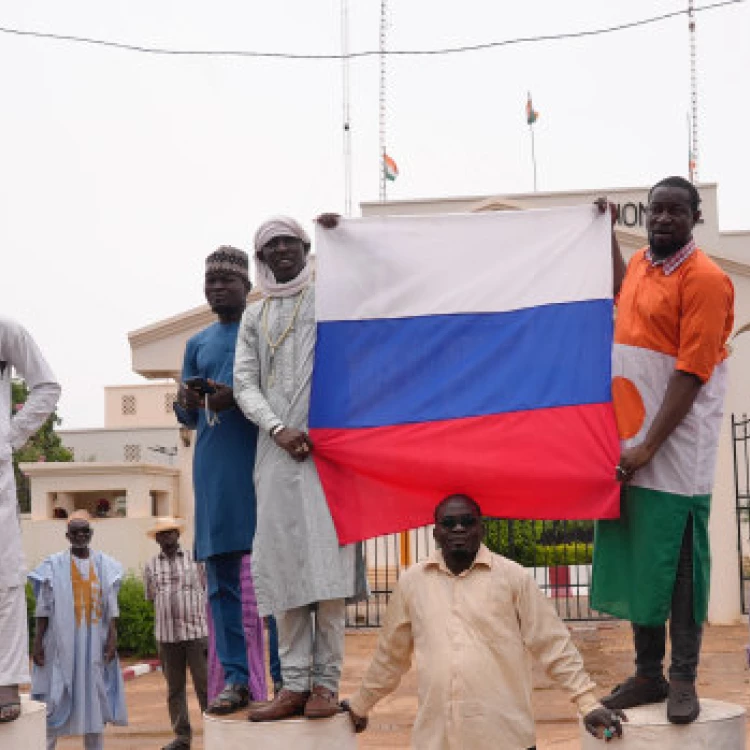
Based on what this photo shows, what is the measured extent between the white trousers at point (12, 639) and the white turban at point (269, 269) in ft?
5.41

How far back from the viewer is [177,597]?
10531 millimetres

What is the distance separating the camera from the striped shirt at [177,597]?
10430 mm

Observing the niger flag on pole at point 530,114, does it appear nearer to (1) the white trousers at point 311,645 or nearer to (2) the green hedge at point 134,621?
(2) the green hedge at point 134,621

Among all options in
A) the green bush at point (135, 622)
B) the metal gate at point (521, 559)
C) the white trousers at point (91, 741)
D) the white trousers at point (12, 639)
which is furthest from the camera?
the metal gate at point (521, 559)

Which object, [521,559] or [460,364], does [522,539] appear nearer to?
[521,559]

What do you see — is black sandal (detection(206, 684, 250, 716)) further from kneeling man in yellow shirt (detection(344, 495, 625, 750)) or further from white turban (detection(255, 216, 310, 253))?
white turban (detection(255, 216, 310, 253))

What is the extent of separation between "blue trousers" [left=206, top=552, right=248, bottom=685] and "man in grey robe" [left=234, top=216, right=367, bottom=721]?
1.50 feet

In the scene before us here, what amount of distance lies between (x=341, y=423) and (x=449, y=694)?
3.90 feet

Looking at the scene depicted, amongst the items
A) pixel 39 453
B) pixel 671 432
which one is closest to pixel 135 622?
pixel 671 432

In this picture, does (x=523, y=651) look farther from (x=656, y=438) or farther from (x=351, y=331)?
(x=351, y=331)

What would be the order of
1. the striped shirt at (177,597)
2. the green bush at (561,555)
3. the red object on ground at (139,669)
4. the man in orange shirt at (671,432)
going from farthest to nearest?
the green bush at (561,555) → the red object on ground at (139,669) → the striped shirt at (177,597) → the man in orange shirt at (671,432)

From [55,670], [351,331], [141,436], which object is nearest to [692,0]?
[55,670]

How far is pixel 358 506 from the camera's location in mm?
5492

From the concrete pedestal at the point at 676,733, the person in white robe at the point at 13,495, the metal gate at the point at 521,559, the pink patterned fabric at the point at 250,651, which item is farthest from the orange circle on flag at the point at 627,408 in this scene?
the metal gate at the point at 521,559
